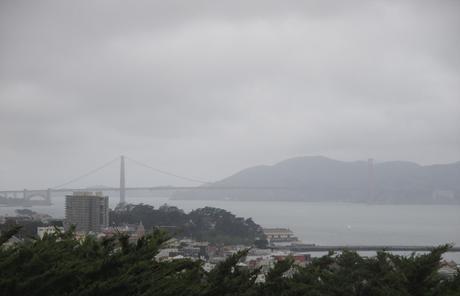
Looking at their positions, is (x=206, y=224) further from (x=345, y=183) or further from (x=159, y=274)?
(x=345, y=183)

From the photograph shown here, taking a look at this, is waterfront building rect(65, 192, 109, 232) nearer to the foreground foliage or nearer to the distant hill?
the foreground foliage

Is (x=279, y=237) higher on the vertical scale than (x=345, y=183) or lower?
lower

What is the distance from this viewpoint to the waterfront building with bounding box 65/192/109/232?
1856cm

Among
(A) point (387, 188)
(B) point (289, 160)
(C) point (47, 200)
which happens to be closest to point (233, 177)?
(B) point (289, 160)

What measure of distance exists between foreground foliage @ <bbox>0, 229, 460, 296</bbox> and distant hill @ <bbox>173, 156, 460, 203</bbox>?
42503 mm

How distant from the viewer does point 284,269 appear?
4062 mm

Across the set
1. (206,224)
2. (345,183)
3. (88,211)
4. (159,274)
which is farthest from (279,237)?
(345,183)

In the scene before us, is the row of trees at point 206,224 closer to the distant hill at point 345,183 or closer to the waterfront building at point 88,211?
the waterfront building at point 88,211

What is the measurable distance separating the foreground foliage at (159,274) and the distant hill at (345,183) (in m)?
42.5

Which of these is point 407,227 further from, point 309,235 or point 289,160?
point 289,160

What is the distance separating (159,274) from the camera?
3.13m

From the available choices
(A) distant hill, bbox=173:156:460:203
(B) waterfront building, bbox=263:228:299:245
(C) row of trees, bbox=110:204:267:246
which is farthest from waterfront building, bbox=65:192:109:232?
(A) distant hill, bbox=173:156:460:203

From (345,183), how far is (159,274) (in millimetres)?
54549

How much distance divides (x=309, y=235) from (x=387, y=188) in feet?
104
